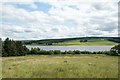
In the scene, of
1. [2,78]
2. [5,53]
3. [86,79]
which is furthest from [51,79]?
[5,53]

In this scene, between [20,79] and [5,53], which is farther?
[5,53]

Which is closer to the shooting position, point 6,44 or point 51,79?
point 51,79

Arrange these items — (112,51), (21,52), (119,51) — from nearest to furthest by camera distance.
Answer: (119,51)
(112,51)
(21,52)

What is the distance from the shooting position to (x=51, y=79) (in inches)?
365

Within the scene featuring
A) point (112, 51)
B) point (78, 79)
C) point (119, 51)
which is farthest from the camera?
point (112, 51)

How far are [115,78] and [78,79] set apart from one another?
3.56 metres

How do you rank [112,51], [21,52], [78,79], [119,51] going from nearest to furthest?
[78,79], [119,51], [112,51], [21,52]

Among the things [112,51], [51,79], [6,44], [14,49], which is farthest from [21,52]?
[51,79]

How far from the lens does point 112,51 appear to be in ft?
189

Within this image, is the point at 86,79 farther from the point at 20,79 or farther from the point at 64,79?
the point at 20,79

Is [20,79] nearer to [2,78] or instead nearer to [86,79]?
[2,78]

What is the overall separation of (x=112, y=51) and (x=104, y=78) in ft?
179

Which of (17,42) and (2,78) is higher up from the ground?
(17,42)

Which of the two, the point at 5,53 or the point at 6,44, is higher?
the point at 6,44
